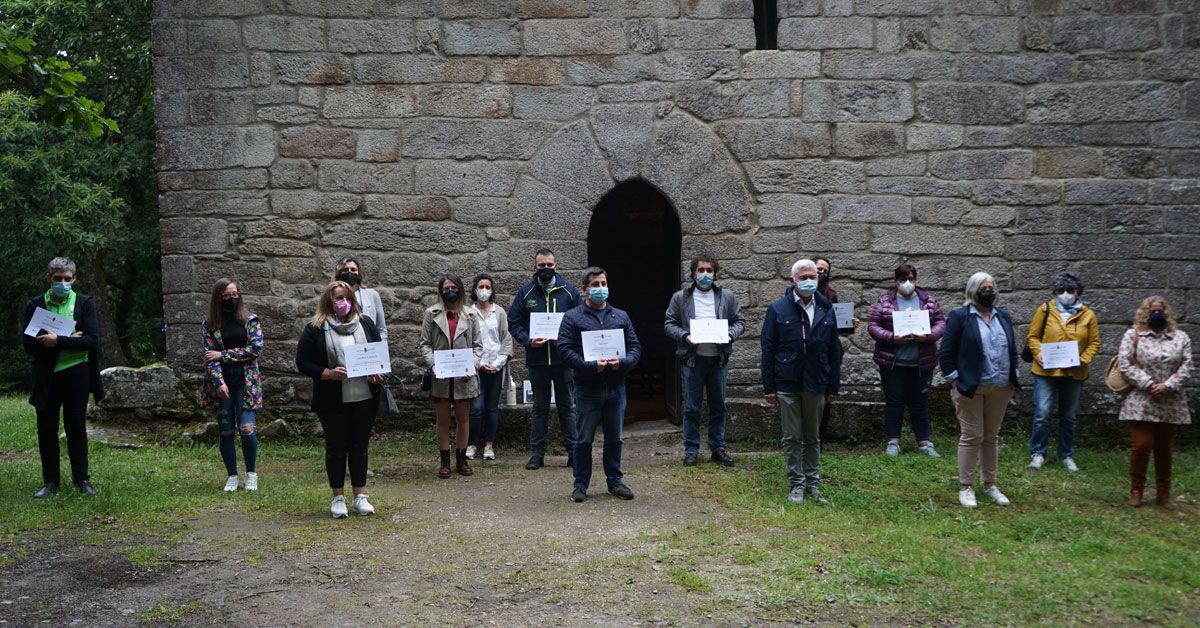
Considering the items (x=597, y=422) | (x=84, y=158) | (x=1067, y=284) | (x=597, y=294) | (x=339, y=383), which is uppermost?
(x=84, y=158)

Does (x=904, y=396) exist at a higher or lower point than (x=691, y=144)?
lower

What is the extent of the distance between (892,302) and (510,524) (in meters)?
4.15

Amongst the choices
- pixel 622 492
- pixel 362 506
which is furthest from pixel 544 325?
pixel 362 506

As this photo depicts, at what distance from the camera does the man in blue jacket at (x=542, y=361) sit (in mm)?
8531

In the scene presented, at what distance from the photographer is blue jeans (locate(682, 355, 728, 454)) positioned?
8.43m

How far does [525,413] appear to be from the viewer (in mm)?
9250

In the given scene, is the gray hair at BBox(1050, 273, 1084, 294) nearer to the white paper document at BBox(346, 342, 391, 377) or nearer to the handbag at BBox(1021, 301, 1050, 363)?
the handbag at BBox(1021, 301, 1050, 363)

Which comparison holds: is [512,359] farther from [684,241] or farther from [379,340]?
[379,340]

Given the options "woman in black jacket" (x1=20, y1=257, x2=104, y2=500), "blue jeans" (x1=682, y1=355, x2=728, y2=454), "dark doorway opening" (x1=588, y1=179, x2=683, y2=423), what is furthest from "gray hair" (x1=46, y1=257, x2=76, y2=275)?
"dark doorway opening" (x1=588, y1=179, x2=683, y2=423)

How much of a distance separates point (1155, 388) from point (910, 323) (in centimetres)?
202

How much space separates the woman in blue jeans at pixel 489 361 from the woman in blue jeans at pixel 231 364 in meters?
1.89

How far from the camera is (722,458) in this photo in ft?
27.7

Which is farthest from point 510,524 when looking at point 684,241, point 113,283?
point 113,283

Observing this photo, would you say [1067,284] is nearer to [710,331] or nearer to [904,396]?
[904,396]
